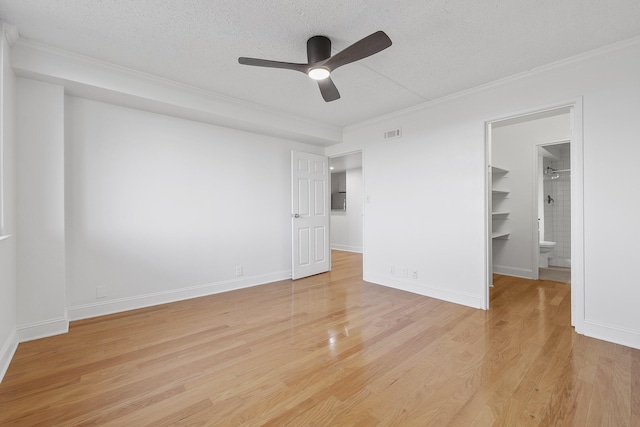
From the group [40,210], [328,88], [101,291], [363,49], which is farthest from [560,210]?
[40,210]

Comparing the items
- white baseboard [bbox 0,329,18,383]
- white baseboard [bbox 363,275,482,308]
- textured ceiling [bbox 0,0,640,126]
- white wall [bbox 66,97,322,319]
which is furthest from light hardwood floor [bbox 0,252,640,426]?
textured ceiling [bbox 0,0,640,126]

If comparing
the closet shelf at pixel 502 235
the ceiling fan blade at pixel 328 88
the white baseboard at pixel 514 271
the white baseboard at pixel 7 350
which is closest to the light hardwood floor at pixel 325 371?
Result: the white baseboard at pixel 7 350

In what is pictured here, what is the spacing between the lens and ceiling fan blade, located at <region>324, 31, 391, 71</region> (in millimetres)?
1850

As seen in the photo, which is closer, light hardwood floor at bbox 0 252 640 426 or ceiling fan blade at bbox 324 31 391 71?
light hardwood floor at bbox 0 252 640 426

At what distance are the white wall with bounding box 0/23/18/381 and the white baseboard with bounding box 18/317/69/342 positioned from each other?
0.09m

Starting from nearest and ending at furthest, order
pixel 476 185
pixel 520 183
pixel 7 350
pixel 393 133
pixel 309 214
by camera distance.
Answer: pixel 7 350 < pixel 476 185 < pixel 393 133 < pixel 520 183 < pixel 309 214

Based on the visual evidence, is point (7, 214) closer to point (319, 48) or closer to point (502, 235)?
point (319, 48)

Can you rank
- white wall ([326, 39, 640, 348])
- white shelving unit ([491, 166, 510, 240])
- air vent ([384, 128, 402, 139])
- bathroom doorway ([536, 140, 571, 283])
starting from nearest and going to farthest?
white wall ([326, 39, 640, 348])
air vent ([384, 128, 402, 139])
white shelving unit ([491, 166, 510, 240])
bathroom doorway ([536, 140, 571, 283])

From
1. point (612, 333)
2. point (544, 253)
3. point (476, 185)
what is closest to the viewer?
point (612, 333)

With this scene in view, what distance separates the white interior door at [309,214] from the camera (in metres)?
4.71

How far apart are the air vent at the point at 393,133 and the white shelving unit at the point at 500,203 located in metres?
1.96

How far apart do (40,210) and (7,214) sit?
1.19ft

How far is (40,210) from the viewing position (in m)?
2.57

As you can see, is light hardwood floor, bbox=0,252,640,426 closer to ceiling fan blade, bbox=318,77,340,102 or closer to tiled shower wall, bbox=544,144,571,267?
ceiling fan blade, bbox=318,77,340,102
